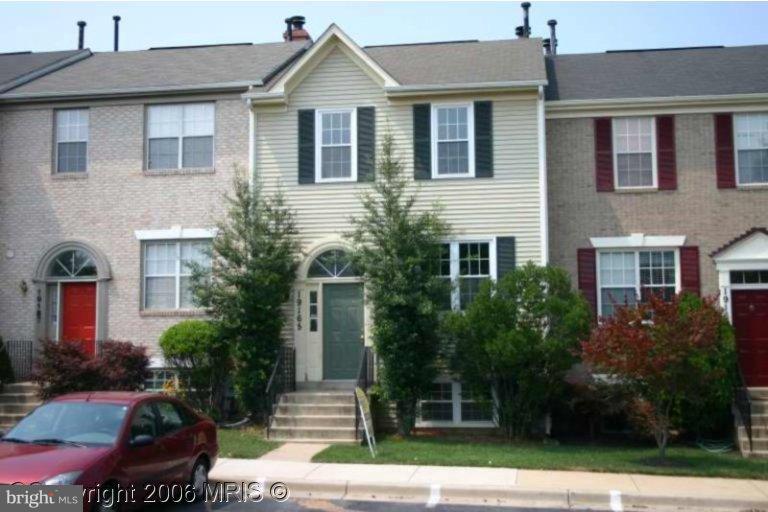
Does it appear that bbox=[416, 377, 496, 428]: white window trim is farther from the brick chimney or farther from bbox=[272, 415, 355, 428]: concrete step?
the brick chimney

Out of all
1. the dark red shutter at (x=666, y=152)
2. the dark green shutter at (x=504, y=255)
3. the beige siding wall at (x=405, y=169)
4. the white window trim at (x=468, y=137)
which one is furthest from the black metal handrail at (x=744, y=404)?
the white window trim at (x=468, y=137)

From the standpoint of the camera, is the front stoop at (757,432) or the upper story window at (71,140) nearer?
the front stoop at (757,432)

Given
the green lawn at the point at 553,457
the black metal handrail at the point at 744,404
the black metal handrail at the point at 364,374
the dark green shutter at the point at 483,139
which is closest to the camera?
the green lawn at the point at 553,457

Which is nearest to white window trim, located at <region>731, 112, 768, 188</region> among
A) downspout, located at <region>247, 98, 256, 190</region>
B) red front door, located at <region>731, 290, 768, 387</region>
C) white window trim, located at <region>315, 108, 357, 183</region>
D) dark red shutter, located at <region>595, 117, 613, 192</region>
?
red front door, located at <region>731, 290, 768, 387</region>

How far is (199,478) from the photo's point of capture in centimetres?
1060

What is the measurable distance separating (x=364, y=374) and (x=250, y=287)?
286cm

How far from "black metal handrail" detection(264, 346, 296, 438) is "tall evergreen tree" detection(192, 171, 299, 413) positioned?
0.22 m

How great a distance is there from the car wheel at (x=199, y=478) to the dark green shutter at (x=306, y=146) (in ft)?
26.7

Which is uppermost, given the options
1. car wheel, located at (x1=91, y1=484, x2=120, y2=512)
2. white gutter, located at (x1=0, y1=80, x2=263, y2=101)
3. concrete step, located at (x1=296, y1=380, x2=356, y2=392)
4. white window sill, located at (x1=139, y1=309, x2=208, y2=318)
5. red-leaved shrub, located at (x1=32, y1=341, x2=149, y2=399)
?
white gutter, located at (x1=0, y1=80, x2=263, y2=101)

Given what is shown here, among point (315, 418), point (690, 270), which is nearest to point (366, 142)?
point (315, 418)

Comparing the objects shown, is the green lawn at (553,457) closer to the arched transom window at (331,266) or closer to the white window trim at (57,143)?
the arched transom window at (331,266)

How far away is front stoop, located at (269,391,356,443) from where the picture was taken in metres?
15.0

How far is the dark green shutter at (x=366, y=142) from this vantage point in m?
17.5

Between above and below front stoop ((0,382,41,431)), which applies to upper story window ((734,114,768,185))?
above
